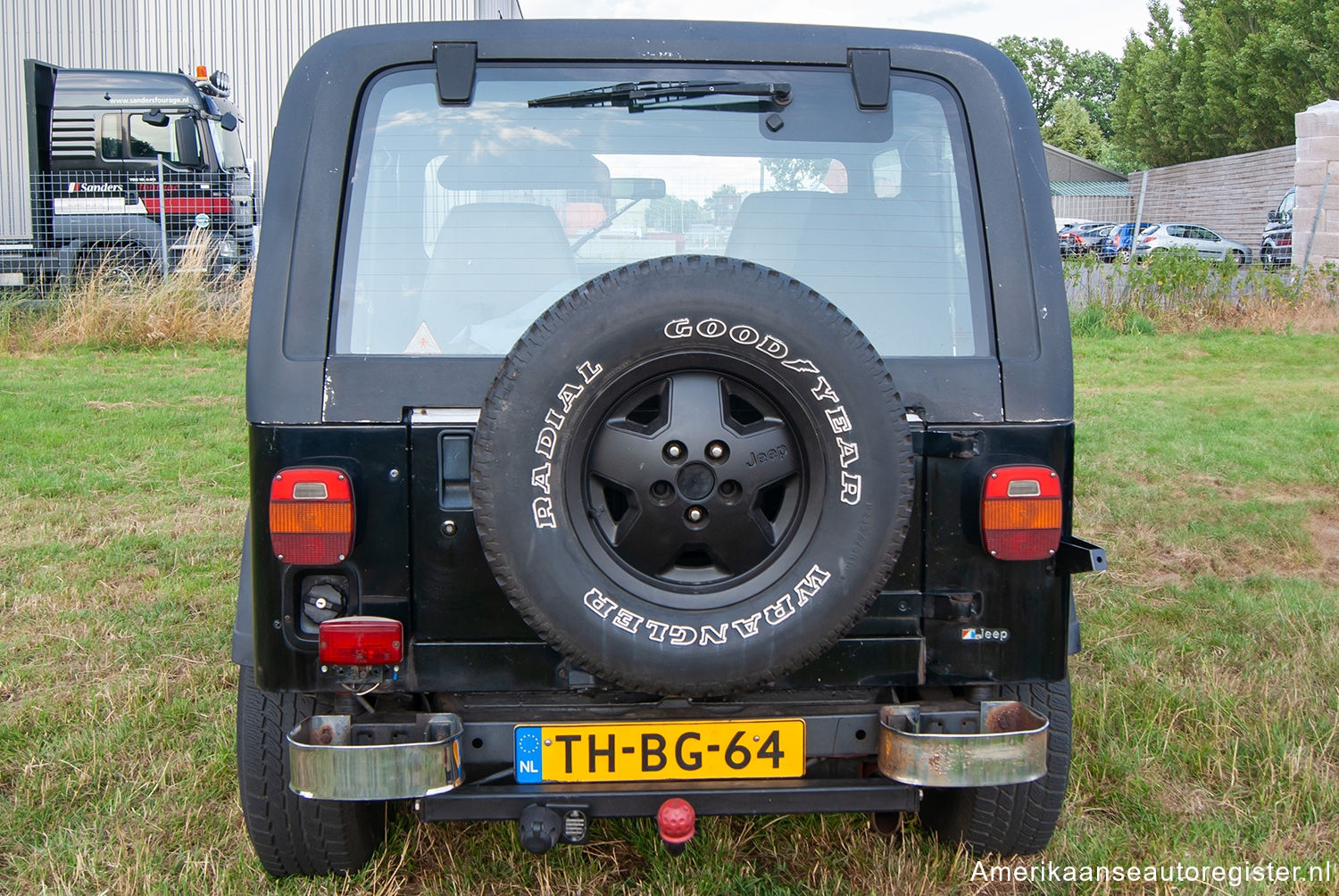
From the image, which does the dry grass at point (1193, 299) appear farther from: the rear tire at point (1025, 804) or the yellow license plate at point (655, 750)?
the yellow license plate at point (655, 750)

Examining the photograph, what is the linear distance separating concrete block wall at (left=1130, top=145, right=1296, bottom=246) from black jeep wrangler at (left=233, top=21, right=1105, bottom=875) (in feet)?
81.6

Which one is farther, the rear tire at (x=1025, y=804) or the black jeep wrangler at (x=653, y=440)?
the rear tire at (x=1025, y=804)

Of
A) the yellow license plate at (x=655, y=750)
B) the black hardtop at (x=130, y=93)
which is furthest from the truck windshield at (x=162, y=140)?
the yellow license plate at (x=655, y=750)

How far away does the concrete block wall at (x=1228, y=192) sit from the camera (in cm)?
2589

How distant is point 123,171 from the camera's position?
14.0 m

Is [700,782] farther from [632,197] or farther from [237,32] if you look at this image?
[237,32]

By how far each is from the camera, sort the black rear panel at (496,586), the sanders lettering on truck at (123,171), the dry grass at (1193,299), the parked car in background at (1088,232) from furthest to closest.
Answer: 1. the parked car in background at (1088,232)
2. the sanders lettering on truck at (123,171)
3. the dry grass at (1193,299)
4. the black rear panel at (496,586)

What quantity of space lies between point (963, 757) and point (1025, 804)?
20.6 inches

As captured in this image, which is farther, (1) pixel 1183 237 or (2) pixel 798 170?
(1) pixel 1183 237

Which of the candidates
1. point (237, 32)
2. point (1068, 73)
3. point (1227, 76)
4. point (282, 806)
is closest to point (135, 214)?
point (237, 32)

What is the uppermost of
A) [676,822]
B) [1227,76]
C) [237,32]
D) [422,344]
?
[1227,76]

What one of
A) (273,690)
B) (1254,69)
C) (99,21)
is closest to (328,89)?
(273,690)

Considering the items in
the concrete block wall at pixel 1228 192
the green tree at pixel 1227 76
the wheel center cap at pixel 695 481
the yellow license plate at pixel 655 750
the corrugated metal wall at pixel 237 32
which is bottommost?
the yellow license plate at pixel 655 750

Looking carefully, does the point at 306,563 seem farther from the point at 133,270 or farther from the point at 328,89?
the point at 133,270
